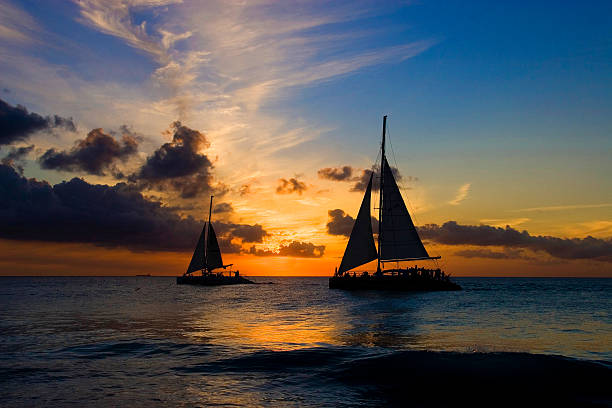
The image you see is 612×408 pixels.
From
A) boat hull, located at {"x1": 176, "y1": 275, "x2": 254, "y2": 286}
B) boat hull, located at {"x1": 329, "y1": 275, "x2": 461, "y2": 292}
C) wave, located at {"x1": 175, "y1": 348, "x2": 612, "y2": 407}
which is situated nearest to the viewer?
wave, located at {"x1": 175, "y1": 348, "x2": 612, "y2": 407}

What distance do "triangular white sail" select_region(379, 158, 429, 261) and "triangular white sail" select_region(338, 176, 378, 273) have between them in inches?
82.4

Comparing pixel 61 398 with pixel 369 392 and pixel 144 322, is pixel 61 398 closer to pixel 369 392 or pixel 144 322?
pixel 369 392

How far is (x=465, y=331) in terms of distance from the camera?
31.1 m

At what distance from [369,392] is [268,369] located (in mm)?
5130

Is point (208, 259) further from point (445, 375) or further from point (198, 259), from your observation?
point (445, 375)

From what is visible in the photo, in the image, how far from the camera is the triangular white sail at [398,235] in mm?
77438

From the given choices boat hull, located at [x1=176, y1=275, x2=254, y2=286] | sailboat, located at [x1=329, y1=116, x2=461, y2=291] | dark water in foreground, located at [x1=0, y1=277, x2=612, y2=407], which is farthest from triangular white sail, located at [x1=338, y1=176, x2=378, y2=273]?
boat hull, located at [x1=176, y1=275, x2=254, y2=286]

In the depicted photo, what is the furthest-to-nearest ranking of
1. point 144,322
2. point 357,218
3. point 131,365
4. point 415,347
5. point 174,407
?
point 357,218 → point 144,322 → point 415,347 → point 131,365 → point 174,407

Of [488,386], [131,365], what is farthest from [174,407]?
[488,386]

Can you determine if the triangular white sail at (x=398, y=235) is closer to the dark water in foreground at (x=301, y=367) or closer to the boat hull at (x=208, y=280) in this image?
the dark water in foreground at (x=301, y=367)

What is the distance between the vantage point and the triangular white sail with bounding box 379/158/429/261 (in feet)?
254

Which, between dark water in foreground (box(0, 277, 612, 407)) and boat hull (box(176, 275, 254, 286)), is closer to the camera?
dark water in foreground (box(0, 277, 612, 407))

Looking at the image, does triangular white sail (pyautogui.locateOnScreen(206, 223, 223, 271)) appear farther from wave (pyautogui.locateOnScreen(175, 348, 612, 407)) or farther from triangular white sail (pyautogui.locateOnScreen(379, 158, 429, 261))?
wave (pyautogui.locateOnScreen(175, 348, 612, 407))

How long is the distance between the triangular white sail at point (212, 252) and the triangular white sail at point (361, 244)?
55.8m
